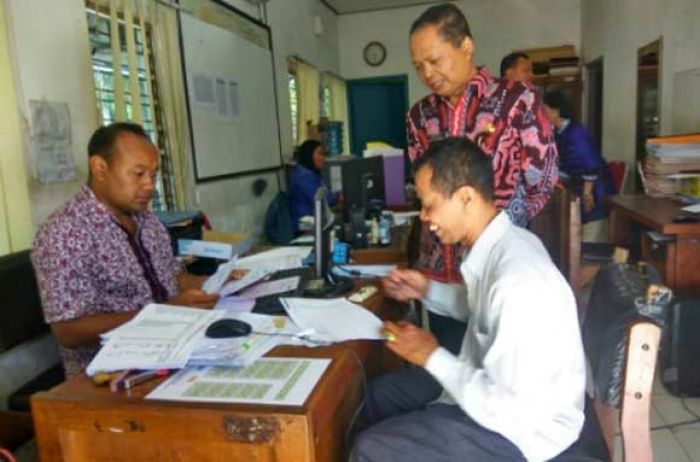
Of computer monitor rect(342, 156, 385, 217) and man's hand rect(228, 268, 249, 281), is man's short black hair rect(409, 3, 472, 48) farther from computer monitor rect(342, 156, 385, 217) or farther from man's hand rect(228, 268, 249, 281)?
computer monitor rect(342, 156, 385, 217)

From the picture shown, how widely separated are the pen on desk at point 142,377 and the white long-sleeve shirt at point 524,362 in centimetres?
50

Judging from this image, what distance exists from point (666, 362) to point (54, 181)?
2.67 metres

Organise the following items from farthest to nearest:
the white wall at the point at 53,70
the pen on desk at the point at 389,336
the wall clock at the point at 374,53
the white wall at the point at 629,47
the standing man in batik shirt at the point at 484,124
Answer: the wall clock at the point at 374,53
the white wall at the point at 629,47
the white wall at the point at 53,70
the standing man in batik shirt at the point at 484,124
the pen on desk at the point at 389,336

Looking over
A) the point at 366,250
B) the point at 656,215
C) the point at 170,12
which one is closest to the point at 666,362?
the point at 656,215

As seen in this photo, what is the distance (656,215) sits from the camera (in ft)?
Answer: 8.05

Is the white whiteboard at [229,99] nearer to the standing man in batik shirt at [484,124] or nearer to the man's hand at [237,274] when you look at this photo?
the man's hand at [237,274]

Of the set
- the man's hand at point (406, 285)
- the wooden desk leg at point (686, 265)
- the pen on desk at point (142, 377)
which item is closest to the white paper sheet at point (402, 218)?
the wooden desk leg at point (686, 265)

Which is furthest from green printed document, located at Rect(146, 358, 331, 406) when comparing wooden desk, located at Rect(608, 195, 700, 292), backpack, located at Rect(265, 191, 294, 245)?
backpack, located at Rect(265, 191, 294, 245)

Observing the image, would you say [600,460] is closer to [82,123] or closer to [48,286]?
[48,286]

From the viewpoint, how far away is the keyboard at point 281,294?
1380 mm

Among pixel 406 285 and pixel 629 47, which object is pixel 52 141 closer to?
pixel 406 285

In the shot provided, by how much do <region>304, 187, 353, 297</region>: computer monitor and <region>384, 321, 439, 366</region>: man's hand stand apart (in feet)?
1.34

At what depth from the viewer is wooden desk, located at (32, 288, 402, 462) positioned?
2.87 feet

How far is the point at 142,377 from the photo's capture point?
1009 millimetres
